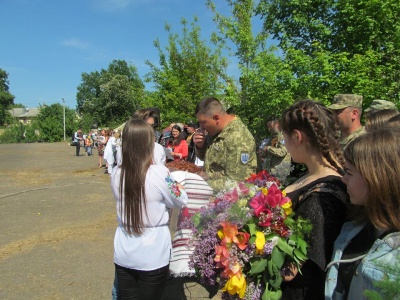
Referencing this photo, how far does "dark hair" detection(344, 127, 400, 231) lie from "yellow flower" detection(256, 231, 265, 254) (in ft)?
1.77

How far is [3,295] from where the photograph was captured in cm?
412

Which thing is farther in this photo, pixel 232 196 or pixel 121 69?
pixel 121 69

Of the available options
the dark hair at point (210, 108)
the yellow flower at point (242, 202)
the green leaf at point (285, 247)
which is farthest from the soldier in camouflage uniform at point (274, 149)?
the green leaf at point (285, 247)

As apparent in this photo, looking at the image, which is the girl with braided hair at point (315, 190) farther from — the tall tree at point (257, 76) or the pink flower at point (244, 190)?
the tall tree at point (257, 76)

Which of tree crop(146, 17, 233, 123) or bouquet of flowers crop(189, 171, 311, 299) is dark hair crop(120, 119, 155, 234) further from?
tree crop(146, 17, 233, 123)

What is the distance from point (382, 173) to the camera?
1.52 meters

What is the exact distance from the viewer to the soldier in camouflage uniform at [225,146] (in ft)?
12.0

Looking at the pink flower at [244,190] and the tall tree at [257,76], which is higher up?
the tall tree at [257,76]

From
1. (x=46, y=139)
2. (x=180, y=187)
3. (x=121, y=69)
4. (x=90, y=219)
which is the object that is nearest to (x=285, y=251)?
(x=180, y=187)

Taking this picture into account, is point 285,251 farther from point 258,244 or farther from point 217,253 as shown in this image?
point 217,253

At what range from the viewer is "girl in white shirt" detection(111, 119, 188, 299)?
8.75ft

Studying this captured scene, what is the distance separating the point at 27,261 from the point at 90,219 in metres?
2.41

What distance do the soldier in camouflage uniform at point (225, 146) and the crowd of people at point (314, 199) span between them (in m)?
0.01

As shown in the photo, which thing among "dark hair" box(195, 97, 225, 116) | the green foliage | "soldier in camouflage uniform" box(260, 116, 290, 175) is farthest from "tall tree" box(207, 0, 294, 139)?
the green foliage
